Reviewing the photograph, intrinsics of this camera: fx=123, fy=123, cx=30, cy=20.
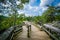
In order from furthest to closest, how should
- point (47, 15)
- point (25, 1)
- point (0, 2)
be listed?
point (47, 15)
point (25, 1)
point (0, 2)

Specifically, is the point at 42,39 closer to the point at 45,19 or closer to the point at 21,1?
the point at 21,1

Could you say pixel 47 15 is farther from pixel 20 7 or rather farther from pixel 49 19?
pixel 20 7

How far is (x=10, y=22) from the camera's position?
13.4 meters

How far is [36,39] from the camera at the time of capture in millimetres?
7098

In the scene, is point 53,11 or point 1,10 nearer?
point 1,10

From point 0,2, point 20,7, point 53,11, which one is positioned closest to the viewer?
point 0,2

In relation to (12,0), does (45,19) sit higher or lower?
lower

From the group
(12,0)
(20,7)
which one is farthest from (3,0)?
(20,7)

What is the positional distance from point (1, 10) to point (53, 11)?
1325cm

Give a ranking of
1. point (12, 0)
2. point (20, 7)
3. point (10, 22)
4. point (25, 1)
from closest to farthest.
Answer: point (12, 0), point (25, 1), point (20, 7), point (10, 22)

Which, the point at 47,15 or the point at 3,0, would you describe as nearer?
the point at 3,0

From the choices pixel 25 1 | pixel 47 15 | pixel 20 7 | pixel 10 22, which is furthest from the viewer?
pixel 47 15

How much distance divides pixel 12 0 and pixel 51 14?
1262 cm

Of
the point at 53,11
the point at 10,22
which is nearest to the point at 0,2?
the point at 10,22
